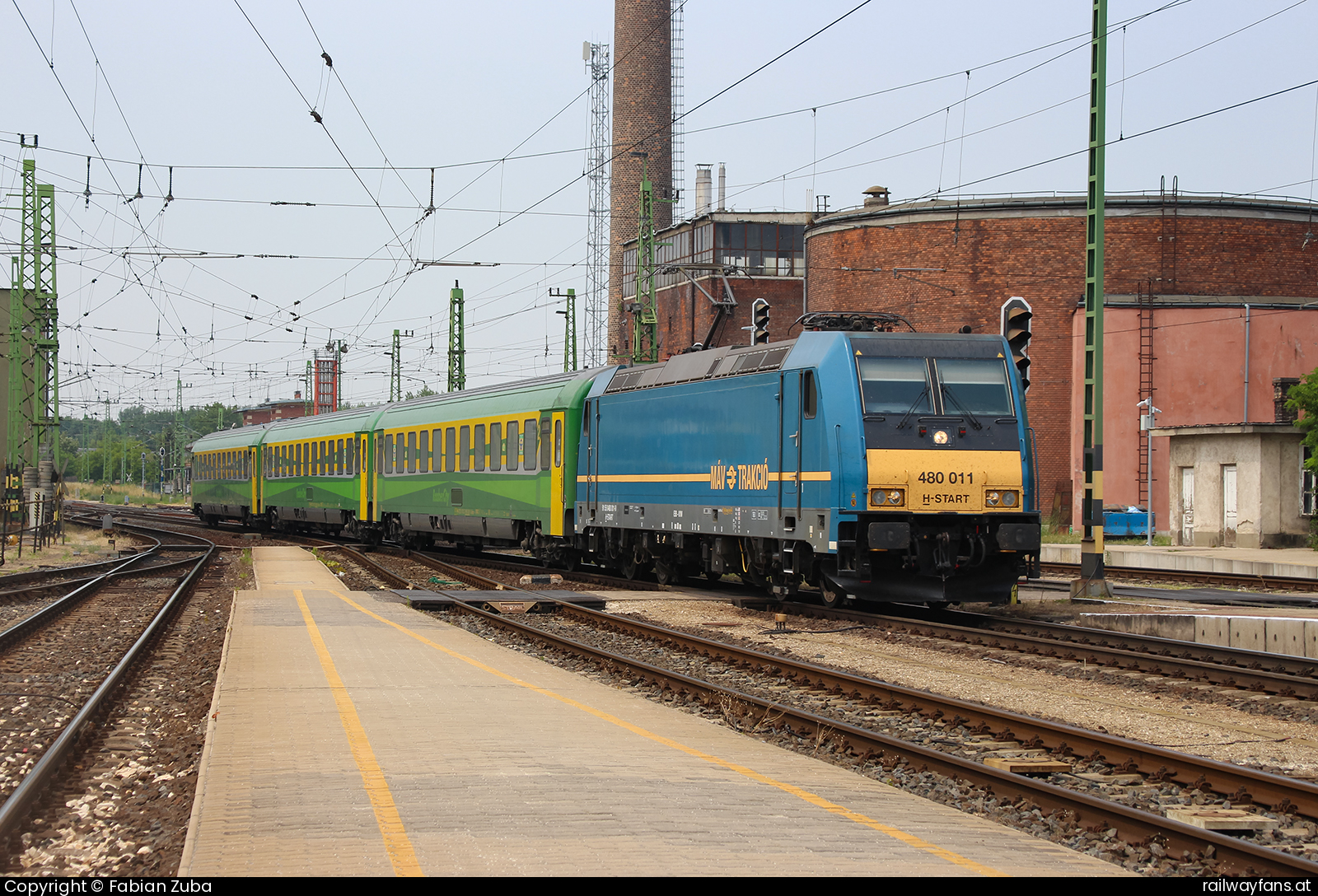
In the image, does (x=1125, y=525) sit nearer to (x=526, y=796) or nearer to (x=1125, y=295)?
(x=1125, y=295)

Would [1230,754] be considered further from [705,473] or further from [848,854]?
[705,473]

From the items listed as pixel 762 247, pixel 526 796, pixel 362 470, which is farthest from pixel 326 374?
pixel 526 796

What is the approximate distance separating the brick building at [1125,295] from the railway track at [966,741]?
3338cm

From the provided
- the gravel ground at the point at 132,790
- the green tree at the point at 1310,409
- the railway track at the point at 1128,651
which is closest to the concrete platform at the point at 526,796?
the gravel ground at the point at 132,790

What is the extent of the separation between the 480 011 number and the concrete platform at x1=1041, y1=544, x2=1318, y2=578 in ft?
32.5

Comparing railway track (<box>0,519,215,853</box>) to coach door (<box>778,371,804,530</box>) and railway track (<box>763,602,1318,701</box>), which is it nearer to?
coach door (<box>778,371,804,530</box>)

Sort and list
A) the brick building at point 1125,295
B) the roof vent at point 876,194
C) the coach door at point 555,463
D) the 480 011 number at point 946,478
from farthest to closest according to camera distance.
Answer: the roof vent at point 876,194 → the brick building at point 1125,295 → the coach door at point 555,463 → the 480 011 number at point 946,478

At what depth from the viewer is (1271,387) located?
142ft

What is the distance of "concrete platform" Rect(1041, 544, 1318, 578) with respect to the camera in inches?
1069

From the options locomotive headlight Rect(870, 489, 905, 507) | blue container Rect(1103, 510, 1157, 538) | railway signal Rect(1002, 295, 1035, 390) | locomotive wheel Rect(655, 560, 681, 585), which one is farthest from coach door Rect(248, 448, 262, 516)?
locomotive headlight Rect(870, 489, 905, 507)

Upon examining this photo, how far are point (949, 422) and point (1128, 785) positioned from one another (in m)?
8.50

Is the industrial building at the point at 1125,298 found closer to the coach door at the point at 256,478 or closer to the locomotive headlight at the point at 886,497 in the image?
the coach door at the point at 256,478

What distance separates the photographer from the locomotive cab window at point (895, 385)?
16031 millimetres

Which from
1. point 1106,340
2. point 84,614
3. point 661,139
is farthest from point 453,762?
point 661,139
